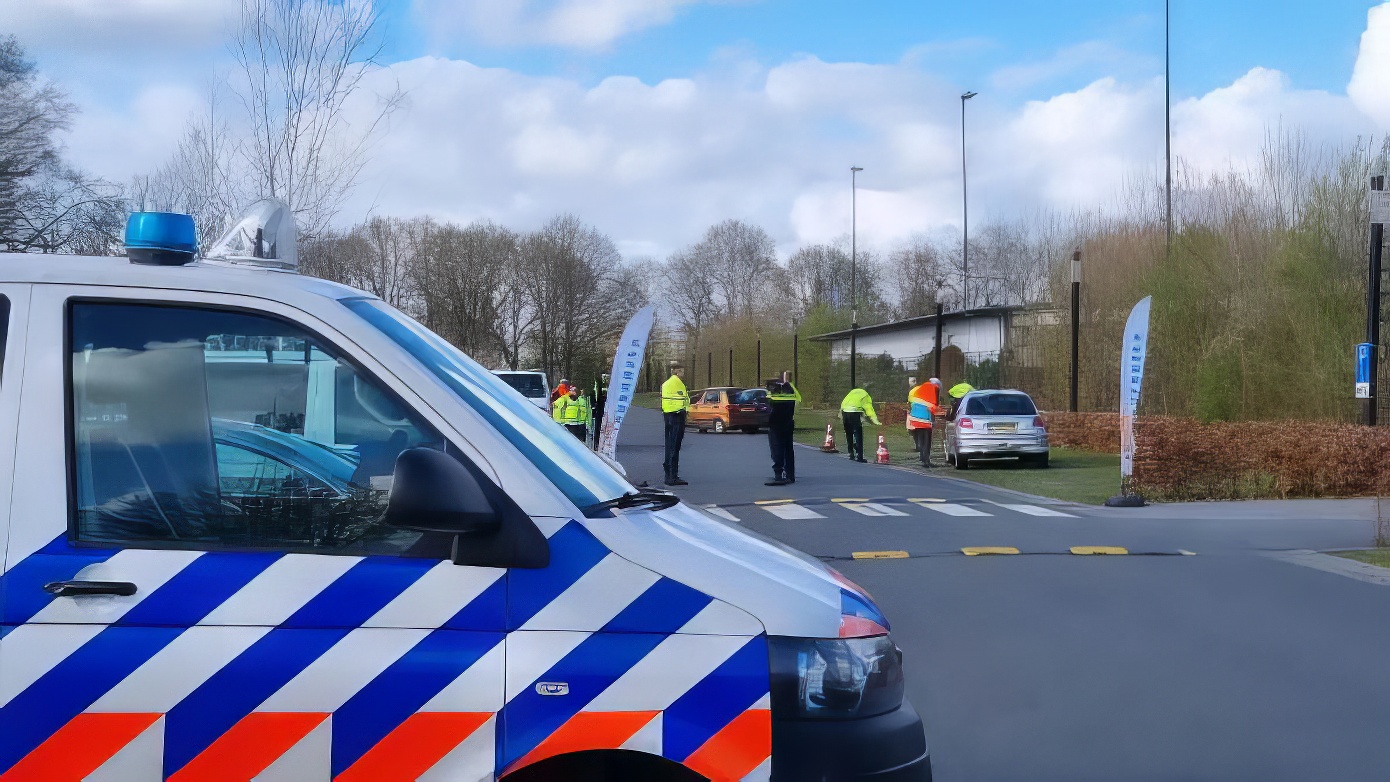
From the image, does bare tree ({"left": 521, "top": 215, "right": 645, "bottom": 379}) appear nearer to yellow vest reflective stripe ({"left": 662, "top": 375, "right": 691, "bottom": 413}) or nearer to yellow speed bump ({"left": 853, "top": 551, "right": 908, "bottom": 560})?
yellow vest reflective stripe ({"left": 662, "top": 375, "right": 691, "bottom": 413})

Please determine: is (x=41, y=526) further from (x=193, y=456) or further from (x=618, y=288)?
(x=618, y=288)

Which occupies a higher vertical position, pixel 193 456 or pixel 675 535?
pixel 193 456

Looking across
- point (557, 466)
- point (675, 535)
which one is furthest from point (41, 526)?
point (675, 535)

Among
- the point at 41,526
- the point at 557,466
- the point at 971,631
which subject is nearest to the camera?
the point at 41,526

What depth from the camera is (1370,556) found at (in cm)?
1188

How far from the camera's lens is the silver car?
79.4ft

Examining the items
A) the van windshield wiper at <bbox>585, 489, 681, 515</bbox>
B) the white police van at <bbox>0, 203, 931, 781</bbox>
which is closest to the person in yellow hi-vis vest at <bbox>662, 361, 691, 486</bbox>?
the van windshield wiper at <bbox>585, 489, 681, 515</bbox>

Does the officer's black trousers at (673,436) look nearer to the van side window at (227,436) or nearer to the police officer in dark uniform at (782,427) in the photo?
the police officer in dark uniform at (782,427)

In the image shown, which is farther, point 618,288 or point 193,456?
point 618,288

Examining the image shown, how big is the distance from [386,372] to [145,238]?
2.27 ft

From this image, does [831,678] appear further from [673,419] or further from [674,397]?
[674,397]

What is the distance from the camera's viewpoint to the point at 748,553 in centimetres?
319

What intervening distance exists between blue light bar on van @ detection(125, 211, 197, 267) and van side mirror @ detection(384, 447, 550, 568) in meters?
0.79

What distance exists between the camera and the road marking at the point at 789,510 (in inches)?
601
